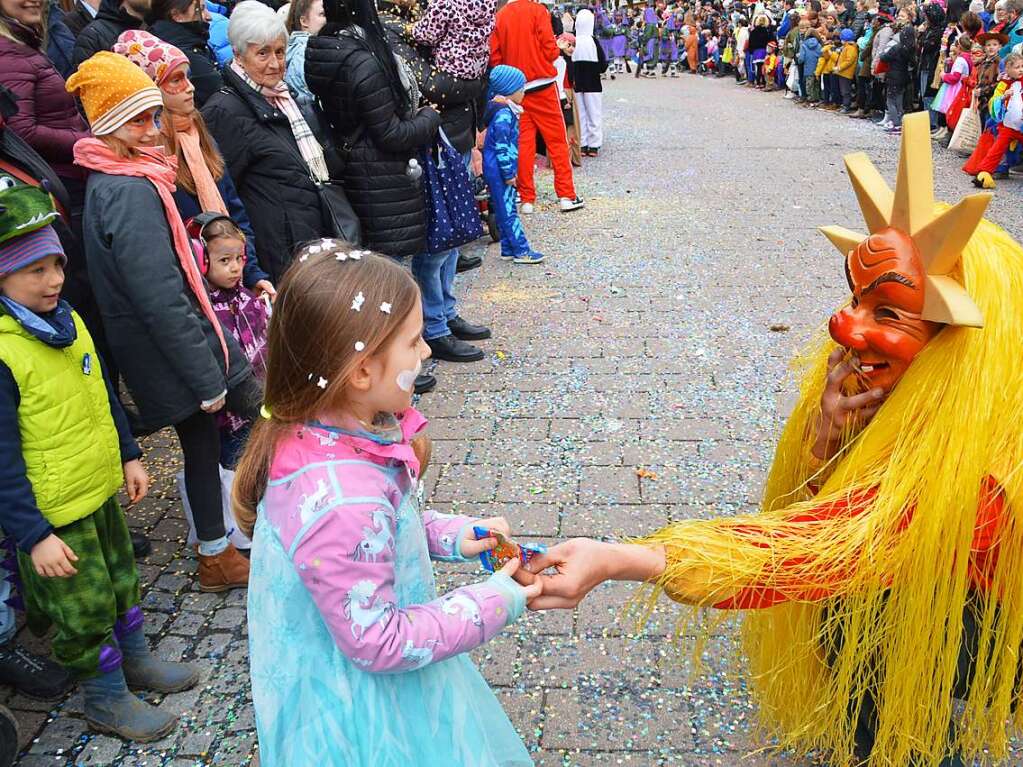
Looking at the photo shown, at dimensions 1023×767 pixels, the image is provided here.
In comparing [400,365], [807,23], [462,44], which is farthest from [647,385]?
[807,23]

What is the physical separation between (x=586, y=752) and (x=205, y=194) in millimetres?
2395

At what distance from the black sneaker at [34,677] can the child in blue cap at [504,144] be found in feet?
15.0

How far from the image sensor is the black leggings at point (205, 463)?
316 centimetres

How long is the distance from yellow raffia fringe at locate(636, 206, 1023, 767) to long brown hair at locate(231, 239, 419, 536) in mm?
779

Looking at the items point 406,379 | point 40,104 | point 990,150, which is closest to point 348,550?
point 406,379

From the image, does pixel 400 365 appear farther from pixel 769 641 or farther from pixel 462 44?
pixel 462 44

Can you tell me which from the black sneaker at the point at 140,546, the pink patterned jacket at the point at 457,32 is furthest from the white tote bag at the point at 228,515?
the pink patterned jacket at the point at 457,32

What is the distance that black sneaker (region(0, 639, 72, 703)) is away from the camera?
2.77 meters

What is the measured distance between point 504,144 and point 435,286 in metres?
1.97

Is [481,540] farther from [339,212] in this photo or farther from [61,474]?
[339,212]

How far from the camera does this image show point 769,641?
232cm

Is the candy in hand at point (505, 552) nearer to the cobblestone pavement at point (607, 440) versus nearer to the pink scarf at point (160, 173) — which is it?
the cobblestone pavement at point (607, 440)

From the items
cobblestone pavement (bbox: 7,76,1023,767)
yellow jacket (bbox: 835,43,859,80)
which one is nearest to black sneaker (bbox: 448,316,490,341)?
cobblestone pavement (bbox: 7,76,1023,767)

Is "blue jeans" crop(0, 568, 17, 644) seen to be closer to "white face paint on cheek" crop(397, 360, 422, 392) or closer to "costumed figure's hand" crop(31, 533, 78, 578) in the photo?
"costumed figure's hand" crop(31, 533, 78, 578)
